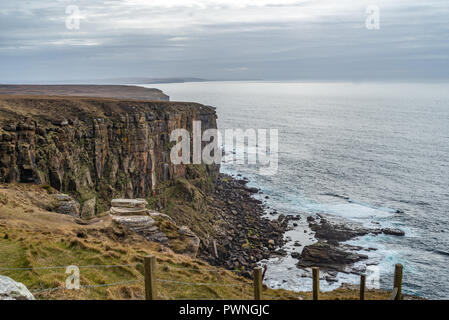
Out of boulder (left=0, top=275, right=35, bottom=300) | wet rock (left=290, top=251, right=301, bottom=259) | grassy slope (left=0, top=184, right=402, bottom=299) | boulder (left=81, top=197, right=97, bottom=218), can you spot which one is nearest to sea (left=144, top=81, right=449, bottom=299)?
wet rock (left=290, top=251, right=301, bottom=259)

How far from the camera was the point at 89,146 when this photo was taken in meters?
50.5

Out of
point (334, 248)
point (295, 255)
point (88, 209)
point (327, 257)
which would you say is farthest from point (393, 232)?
point (88, 209)

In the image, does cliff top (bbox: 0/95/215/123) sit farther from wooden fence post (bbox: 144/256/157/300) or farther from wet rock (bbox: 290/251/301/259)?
wooden fence post (bbox: 144/256/157/300)

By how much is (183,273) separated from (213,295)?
2.98m

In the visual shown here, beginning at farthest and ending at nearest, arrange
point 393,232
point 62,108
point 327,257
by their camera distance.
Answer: point 393,232
point 62,108
point 327,257

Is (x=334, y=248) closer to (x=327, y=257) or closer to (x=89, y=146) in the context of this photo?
(x=327, y=257)

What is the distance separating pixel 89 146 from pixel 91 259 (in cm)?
3483

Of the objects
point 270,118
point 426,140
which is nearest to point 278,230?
point 426,140

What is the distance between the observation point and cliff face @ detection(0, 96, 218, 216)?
→ 4078 centimetres

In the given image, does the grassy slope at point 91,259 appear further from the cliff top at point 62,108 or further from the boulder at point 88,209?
the cliff top at point 62,108

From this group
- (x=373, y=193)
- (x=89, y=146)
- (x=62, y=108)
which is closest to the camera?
(x=89, y=146)

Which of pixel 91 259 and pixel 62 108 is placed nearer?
pixel 91 259

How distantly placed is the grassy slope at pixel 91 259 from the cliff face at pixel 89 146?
15.0 m
